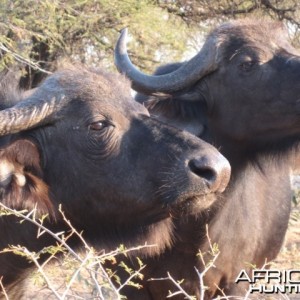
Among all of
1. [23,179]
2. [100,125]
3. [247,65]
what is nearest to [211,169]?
[100,125]

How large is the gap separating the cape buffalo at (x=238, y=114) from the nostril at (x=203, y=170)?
5.17ft

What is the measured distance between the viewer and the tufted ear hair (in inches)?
163

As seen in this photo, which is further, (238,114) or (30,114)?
(238,114)

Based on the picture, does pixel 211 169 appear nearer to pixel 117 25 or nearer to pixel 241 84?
pixel 241 84

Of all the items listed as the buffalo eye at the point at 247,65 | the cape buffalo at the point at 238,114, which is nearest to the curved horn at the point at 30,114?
the cape buffalo at the point at 238,114

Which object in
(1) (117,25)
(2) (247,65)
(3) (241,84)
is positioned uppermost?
(2) (247,65)

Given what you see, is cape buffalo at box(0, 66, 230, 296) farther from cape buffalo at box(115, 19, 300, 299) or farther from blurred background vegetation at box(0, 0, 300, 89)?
blurred background vegetation at box(0, 0, 300, 89)

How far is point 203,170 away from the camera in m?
4.00

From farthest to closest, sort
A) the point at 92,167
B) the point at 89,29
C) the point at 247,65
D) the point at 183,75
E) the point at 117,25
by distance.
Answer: the point at 117,25, the point at 89,29, the point at 183,75, the point at 247,65, the point at 92,167

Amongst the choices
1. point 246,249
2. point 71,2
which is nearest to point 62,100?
point 246,249

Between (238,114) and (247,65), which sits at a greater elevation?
(247,65)

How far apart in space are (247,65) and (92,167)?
1.81 metres

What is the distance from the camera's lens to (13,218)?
443 cm

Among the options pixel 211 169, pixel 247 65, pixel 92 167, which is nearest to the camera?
pixel 211 169
